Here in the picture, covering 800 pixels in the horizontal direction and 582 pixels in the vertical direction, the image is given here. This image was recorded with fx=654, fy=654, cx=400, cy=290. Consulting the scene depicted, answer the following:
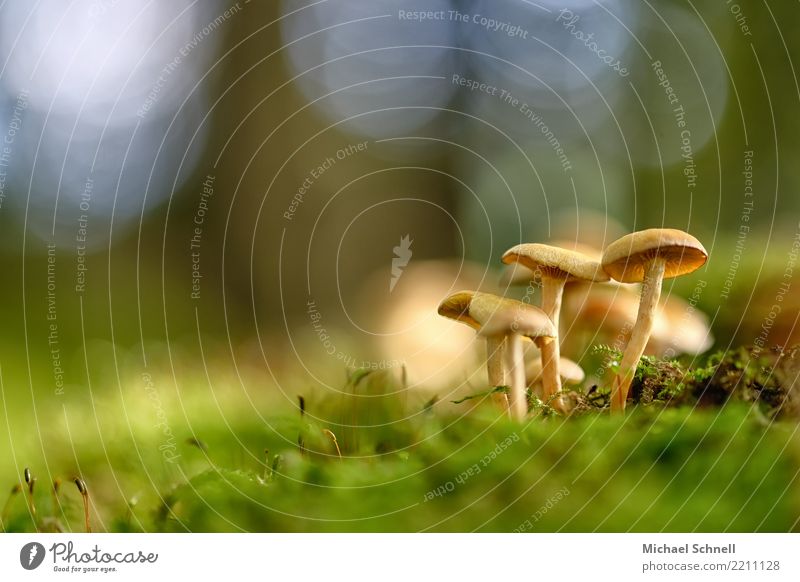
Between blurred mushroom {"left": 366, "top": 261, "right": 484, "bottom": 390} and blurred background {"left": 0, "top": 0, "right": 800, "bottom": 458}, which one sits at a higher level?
blurred background {"left": 0, "top": 0, "right": 800, "bottom": 458}

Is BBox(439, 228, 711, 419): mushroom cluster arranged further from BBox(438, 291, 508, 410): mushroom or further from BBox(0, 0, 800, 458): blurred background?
BBox(0, 0, 800, 458): blurred background

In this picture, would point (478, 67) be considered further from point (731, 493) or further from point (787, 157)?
point (731, 493)

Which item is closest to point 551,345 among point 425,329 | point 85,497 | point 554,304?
point 554,304

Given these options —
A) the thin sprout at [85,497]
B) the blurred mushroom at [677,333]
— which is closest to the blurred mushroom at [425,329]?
the blurred mushroom at [677,333]

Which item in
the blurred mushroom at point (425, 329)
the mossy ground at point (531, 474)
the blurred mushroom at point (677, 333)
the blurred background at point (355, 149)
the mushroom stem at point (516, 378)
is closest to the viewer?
the mossy ground at point (531, 474)

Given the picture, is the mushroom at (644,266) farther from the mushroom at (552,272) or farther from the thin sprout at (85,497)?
the thin sprout at (85,497)

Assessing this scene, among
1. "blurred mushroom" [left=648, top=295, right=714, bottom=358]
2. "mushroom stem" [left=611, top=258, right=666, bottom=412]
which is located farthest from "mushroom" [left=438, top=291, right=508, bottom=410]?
"blurred mushroom" [left=648, top=295, right=714, bottom=358]

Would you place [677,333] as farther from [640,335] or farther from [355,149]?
[355,149]
